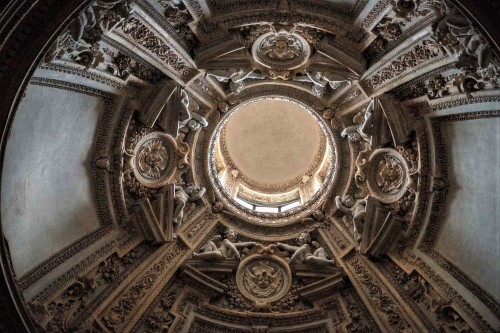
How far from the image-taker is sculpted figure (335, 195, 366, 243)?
16.1 metres

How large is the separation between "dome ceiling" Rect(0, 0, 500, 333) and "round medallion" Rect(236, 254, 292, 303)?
5 centimetres

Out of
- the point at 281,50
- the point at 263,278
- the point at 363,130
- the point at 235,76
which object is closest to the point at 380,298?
the point at 263,278

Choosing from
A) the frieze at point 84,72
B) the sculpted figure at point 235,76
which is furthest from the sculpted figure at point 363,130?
the frieze at point 84,72

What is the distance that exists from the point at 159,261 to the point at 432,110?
7.63 metres

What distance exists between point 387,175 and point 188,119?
5292 millimetres

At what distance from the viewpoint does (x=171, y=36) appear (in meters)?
13.9

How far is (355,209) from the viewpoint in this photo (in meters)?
16.6

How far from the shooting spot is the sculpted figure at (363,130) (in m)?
15.4

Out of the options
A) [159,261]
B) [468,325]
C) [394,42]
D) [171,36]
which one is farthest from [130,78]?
[468,325]

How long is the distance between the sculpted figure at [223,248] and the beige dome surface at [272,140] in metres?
4.76

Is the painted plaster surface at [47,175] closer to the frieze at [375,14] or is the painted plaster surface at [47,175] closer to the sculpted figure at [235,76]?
the sculpted figure at [235,76]

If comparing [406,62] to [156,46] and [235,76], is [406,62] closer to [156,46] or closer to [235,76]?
[235,76]

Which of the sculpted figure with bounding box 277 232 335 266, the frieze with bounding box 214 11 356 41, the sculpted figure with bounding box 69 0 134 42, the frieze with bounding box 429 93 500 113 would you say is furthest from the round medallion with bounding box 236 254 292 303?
the sculpted figure with bounding box 69 0 134 42

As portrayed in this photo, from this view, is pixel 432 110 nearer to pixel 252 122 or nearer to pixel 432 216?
pixel 432 216
